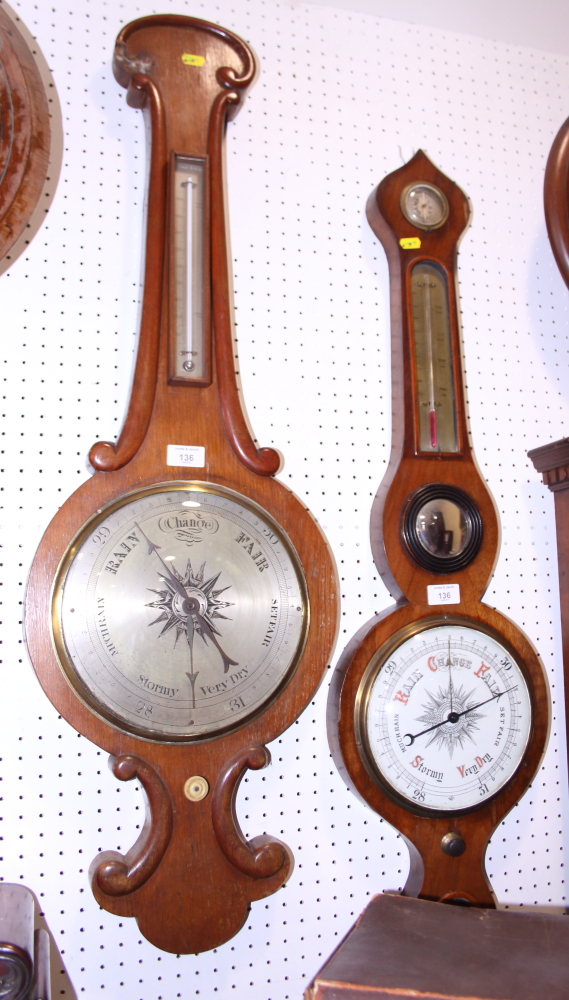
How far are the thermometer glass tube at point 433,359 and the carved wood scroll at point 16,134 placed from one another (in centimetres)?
76

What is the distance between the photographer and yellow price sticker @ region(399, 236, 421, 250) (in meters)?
1.49

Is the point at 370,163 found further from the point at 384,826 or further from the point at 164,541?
the point at 384,826

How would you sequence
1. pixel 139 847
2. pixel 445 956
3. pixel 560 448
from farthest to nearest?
pixel 560 448, pixel 139 847, pixel 445 956

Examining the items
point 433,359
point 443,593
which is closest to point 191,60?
point 433,359

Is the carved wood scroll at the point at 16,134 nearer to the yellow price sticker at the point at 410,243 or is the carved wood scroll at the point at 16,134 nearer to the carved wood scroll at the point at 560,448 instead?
the yellow price sticker at the point at 410,243

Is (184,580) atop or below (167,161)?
below

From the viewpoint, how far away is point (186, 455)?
1.31 meters

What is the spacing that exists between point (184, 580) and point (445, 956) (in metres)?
0.67

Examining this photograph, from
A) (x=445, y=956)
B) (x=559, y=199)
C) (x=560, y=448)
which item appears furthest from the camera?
(x=559, y=199)

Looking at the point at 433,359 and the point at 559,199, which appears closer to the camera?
the point at 433,359

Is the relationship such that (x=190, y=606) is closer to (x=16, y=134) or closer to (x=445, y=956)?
(x=445, y=956)

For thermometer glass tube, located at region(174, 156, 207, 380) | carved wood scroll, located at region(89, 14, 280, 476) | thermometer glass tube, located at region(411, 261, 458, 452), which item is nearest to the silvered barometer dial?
carved wood scroll, located at region(89, 14, 280, 476)

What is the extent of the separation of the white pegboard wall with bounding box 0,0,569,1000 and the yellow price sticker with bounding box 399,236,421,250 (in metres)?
0.07

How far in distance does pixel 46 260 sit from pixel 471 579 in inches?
39.9
